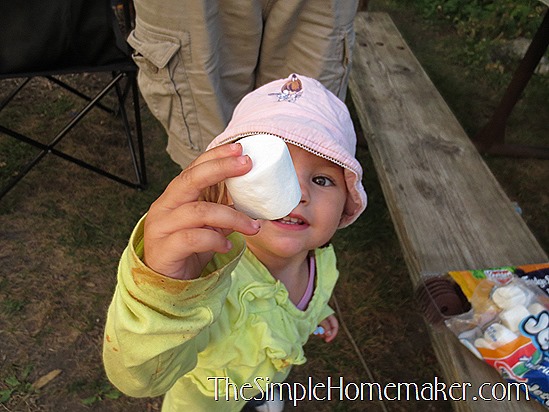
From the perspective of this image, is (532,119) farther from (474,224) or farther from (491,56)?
(474,224)

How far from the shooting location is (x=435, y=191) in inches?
87.7

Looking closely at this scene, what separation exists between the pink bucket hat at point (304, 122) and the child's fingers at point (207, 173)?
45cm

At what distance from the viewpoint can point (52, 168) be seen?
302 centimetres

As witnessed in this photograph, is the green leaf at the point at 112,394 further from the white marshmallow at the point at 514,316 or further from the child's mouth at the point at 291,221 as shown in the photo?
the white marshmallow at the point at 514,316

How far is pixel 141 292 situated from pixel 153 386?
0.29 meters

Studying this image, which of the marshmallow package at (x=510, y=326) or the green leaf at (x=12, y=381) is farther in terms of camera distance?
the green leaf at (x=12, y=381)

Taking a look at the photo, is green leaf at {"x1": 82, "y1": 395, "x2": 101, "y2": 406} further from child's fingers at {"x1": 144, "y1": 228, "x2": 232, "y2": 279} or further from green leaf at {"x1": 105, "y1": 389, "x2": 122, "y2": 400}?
child's fingers at {"x1": 144, "y1": 228, "x2": 232, "y2": 279}

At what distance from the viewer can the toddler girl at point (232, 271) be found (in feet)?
2.49

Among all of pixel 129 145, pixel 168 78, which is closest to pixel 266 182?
pixel 168 78

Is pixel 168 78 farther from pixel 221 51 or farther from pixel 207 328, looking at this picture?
pixel 207 328

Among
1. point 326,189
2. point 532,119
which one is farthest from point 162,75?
point 532,119

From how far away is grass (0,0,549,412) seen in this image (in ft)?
6.99

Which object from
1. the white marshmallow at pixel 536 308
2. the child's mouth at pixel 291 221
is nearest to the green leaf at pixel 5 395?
the child's mouth at pixel 291 221

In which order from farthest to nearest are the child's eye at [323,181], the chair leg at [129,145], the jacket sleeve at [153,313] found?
the chair leg at [129,145]
the child's eye at [323,181]
the jacket sleeve at [153,313]
